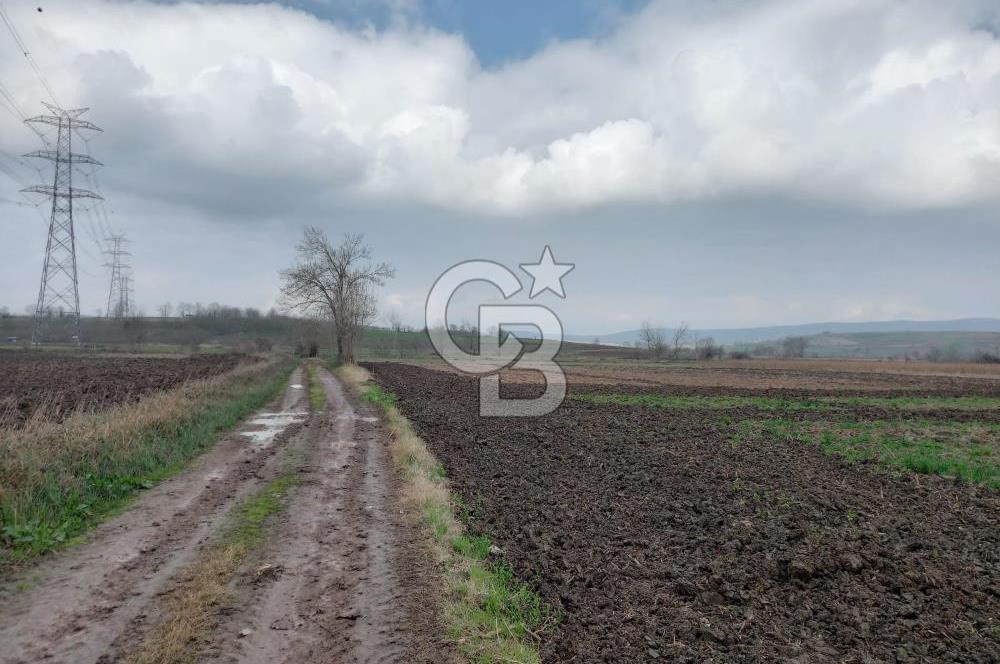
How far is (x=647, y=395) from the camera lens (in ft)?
104

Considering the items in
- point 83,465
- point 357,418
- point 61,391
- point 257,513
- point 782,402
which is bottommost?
point 782,402

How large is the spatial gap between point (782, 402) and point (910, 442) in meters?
12.0

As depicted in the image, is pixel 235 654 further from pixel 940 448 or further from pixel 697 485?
pixel 940 448

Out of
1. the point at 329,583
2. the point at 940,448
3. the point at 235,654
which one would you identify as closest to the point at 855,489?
the point at 940,448

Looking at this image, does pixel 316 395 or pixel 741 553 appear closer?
pixel 741 553

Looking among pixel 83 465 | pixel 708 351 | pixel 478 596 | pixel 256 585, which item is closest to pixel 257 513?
pixel 256 585

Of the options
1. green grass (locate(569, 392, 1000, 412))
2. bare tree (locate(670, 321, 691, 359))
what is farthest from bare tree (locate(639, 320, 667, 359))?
green grass (locate(569, 392, 1000, 412))

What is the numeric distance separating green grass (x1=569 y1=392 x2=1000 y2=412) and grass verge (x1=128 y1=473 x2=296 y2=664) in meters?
20.2

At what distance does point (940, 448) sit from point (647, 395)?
17065mm

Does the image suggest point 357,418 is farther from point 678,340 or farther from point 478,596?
point 678,340

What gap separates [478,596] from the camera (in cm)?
602

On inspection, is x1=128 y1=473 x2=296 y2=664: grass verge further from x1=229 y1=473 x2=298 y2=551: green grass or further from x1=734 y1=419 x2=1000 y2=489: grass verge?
x1=734 y1=419 x2=1000 y2=489: grass verge

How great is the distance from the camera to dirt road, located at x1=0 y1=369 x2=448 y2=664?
16.5ft

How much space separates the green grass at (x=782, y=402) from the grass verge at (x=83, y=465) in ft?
57.5
